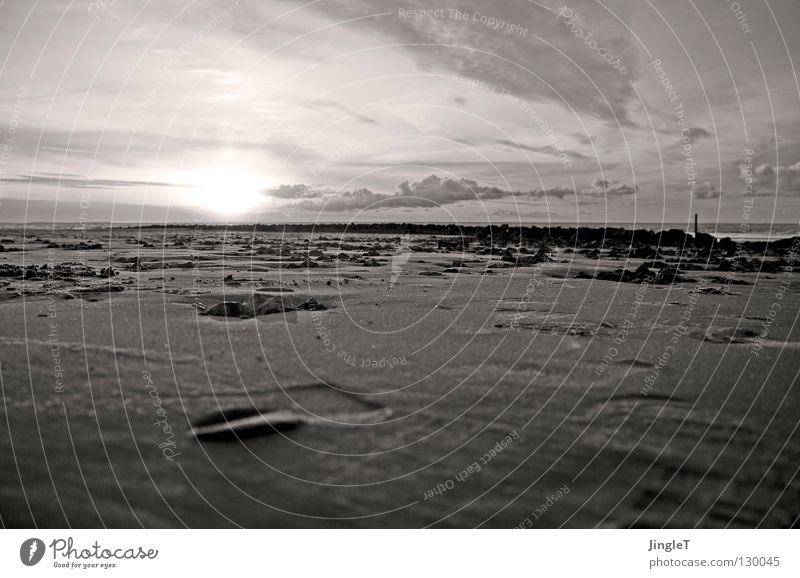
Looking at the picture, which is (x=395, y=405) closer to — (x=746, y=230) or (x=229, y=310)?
(x=229, y=310)

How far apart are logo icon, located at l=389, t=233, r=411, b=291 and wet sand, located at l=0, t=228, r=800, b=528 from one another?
90 cm

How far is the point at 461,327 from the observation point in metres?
6.74

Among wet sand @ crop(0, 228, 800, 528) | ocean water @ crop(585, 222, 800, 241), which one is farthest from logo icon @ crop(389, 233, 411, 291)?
ocean water @ crop(585, 222, 800, 241)

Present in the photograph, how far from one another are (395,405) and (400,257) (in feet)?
20.5

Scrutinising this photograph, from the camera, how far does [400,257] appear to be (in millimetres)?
11086

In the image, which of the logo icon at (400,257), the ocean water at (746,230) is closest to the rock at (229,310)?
the logo icon at (400,257)

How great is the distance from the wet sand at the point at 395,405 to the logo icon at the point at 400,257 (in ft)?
2.94
